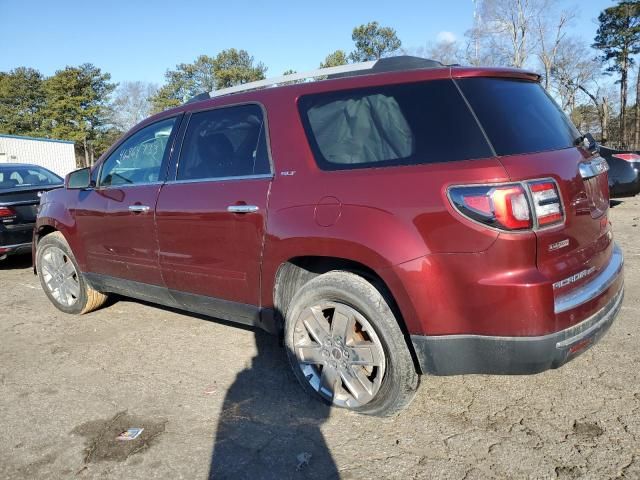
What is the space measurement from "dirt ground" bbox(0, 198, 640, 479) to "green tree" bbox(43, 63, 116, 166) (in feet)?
180

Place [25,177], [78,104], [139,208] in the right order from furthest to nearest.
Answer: [78,104] → [25,177] → [139,208]

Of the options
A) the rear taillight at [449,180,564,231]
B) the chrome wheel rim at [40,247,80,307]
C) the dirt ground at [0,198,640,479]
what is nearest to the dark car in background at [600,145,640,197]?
the dirt ground at [0,198,640,479]

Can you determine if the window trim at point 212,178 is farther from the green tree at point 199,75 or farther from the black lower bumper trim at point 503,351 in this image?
the green tree at point 199,75

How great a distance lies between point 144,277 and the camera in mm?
3980

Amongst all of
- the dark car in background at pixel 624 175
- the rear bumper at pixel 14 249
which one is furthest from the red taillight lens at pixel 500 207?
the dark car in background at pixel 624 175

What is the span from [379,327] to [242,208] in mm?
1116

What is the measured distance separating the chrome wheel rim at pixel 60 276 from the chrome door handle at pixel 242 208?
242 centimetres

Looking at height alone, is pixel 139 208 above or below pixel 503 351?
above

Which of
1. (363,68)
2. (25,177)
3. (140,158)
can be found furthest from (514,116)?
(25,177)

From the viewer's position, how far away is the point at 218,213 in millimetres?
3246

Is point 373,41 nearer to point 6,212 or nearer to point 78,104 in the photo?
point 78,104

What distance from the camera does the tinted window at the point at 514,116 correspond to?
7.94ft

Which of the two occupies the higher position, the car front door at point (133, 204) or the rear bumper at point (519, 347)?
the car front door at point (133, 204)

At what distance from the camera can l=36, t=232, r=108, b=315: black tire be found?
15.6 ft
